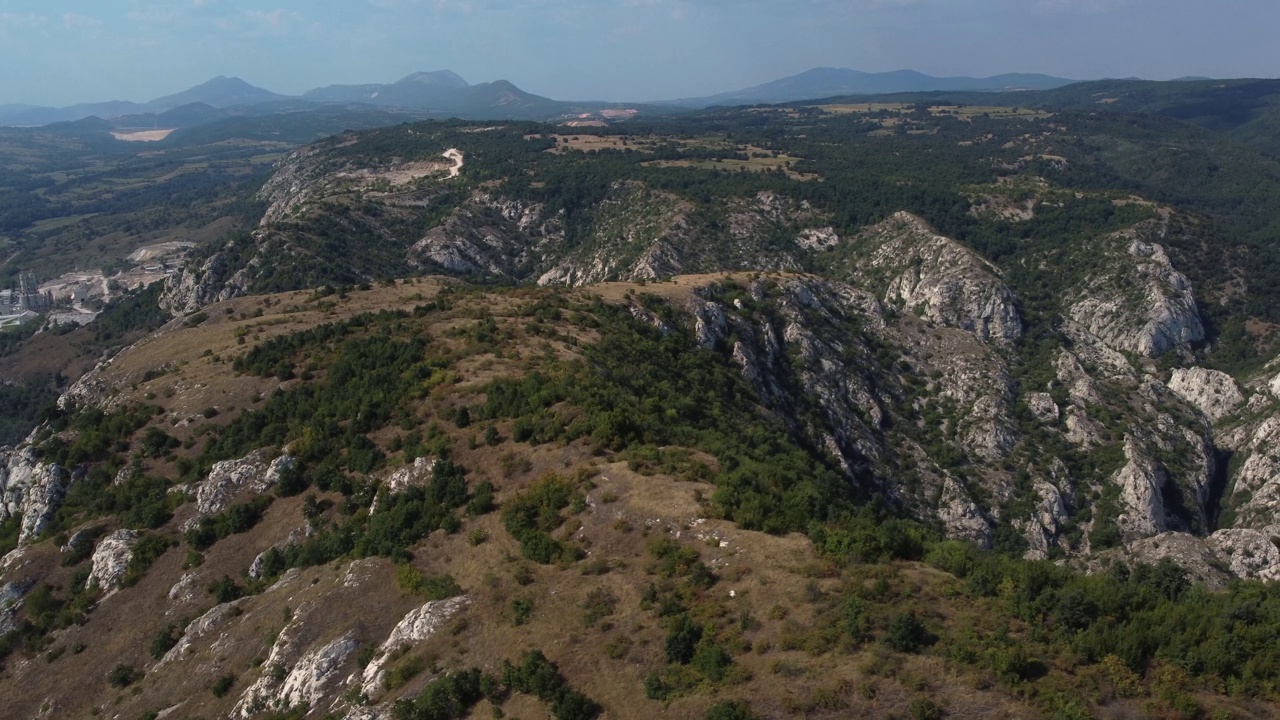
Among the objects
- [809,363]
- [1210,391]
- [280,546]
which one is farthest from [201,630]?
[1210,391]

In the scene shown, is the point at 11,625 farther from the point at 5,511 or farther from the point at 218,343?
the point at 218,343

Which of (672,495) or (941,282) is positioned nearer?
(672,495)

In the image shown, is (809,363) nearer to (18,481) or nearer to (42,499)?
(42,499)

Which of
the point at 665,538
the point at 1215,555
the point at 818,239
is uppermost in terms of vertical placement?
the point at 818,239

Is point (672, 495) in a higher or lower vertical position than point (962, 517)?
higher

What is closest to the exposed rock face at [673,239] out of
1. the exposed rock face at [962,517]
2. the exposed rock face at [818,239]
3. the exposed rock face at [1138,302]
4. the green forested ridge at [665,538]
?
the exposed rock face at [818,239]

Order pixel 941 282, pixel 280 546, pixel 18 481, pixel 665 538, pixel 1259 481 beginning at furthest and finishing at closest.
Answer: pixel 941 282, pixel 1259 481, pixel 18 481, pixel 280 546, pixel 665 538

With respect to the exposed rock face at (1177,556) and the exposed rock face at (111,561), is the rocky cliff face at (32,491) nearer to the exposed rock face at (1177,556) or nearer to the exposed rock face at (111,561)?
the exposed rock face at (111,561)
